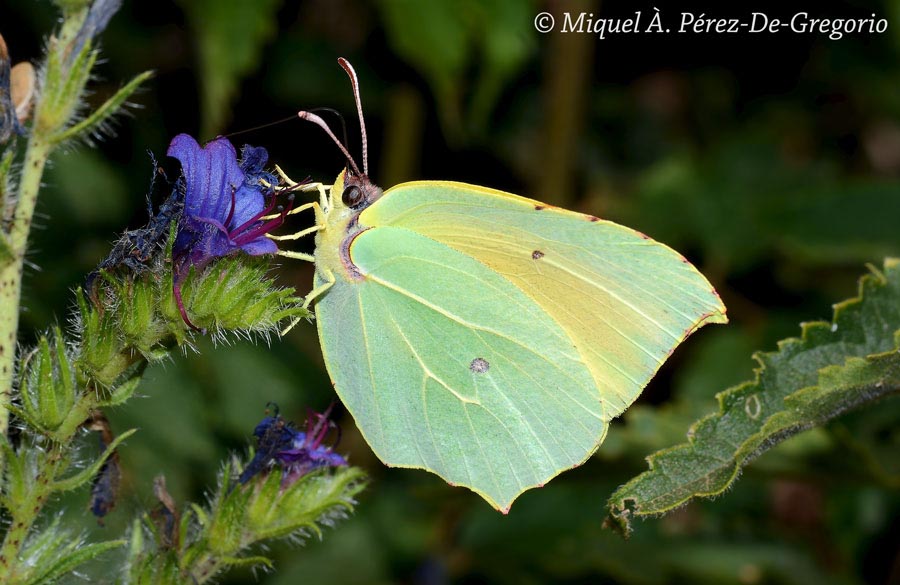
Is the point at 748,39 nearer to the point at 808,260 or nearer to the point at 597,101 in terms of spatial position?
the point at 597,101

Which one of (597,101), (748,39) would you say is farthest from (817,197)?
(597,101)

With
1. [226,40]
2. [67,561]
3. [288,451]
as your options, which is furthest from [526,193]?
[67,561]

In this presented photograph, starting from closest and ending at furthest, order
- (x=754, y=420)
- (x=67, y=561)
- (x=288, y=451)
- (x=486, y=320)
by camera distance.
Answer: (x=67, y=561) → (x=754, y=420) → (x=288, y=451) → (x=486, y=320)

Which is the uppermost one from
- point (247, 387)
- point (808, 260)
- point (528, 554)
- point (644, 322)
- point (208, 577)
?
point (644, 322)

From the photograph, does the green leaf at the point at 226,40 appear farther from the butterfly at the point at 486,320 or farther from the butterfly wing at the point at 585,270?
the butterfly wing at the point at 585,270

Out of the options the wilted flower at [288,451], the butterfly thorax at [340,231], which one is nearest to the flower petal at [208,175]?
the wilted flower at [288,451]
